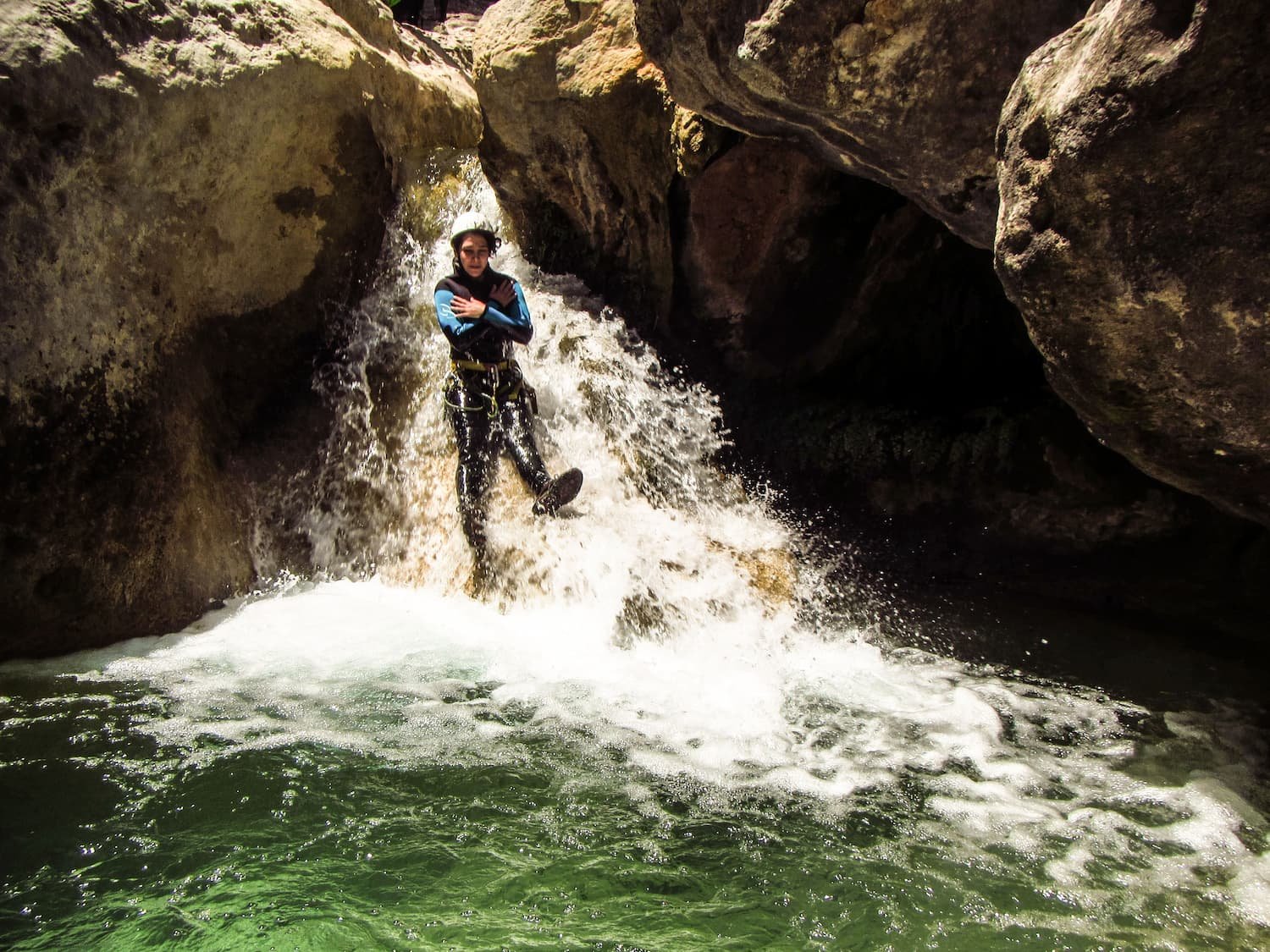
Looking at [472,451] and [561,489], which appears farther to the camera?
[472,451]

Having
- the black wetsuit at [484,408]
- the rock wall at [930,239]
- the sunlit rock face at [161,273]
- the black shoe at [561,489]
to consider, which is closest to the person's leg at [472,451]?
the black wetsuit at [484,408]

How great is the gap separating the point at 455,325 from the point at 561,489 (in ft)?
3.80

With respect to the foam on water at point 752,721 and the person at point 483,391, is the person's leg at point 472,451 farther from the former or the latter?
the foam on water at point 752,721

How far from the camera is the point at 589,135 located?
6.70m

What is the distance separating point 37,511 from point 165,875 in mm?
2790

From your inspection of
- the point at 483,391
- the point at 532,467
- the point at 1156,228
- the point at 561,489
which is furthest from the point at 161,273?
the point at 1156,228

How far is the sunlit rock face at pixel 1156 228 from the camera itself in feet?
8.88

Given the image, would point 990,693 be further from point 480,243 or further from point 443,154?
point 443,154

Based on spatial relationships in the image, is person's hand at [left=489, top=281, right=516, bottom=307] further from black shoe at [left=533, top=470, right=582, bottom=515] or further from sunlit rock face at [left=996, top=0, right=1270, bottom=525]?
sunlit rock face at [left=996, top=0, right=1270, bottom=525]

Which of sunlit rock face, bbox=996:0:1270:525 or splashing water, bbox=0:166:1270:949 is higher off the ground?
sunlit rock face, bbox=996:0:1270:525

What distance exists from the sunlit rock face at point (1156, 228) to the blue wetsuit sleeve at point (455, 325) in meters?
3.13

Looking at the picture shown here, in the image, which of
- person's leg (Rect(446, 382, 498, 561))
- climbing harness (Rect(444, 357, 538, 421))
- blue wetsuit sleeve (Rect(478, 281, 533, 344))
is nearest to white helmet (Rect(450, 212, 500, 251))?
A: blue wetsuit sleeve (Rect(478, 281, 533, 344))

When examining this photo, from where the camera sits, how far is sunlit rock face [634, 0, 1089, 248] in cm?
380

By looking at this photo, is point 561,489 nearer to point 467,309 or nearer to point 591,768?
point 467,309
